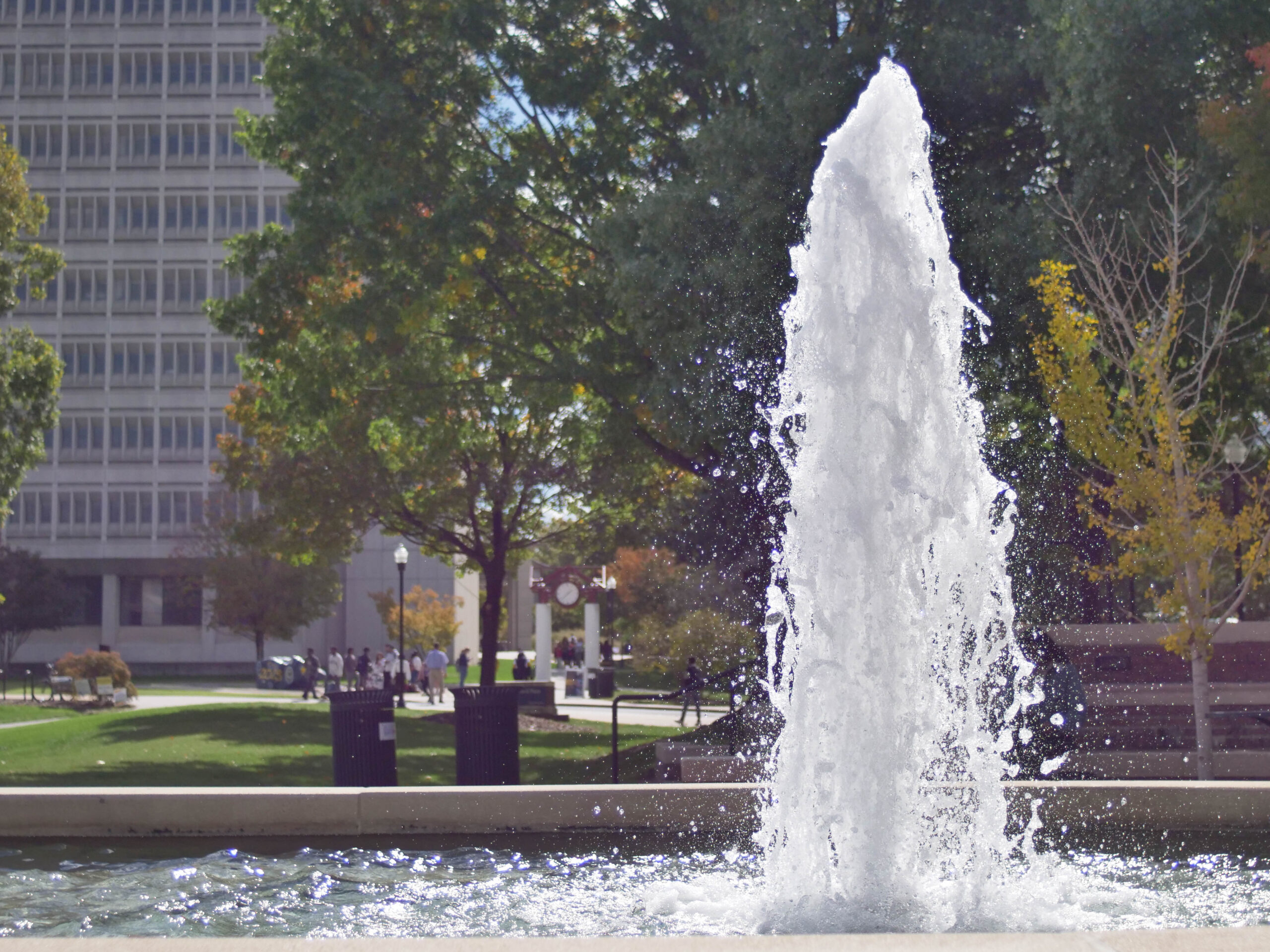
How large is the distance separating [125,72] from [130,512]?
2046 cm

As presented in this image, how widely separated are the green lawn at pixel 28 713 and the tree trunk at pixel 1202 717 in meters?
20.2

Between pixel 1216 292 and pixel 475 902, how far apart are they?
40.5 feet

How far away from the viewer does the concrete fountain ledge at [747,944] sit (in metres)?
4.47

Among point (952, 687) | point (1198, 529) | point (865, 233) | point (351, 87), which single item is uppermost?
point (351, 87)

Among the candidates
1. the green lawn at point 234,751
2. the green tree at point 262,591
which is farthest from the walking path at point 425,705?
the green tree at point 262,591

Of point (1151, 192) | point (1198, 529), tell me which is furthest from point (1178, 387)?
point (1198, 529)

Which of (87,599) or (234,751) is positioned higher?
(87,599)

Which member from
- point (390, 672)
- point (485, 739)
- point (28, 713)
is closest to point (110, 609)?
point (390, 672)

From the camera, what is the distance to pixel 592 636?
148 ft

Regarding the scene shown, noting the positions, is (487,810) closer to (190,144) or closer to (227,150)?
(227,150)

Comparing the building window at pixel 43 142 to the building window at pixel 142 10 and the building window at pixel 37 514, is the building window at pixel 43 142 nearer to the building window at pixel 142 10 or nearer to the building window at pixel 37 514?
the building window at pixel 142 10

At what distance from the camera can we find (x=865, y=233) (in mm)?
8117

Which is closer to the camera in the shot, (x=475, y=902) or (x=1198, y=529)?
(x=475, y=902)

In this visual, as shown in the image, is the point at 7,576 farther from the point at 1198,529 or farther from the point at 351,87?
the point at 1198,529
